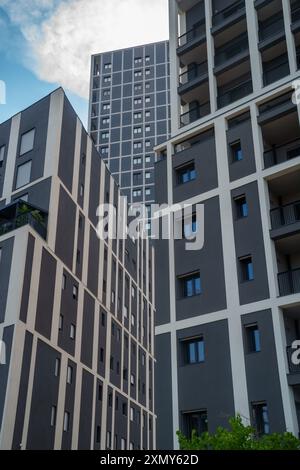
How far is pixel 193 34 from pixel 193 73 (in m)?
2.95

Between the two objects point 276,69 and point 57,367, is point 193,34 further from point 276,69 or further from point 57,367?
point 57,367

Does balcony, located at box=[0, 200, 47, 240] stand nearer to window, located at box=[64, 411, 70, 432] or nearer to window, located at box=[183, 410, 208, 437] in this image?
window, located at box=[64, 411, 70, 432]

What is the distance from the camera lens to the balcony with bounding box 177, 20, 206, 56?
121ft

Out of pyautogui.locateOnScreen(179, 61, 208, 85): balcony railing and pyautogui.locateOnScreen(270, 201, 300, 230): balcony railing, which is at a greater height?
pyautogui.locateOnScreen(179, 61, 208, 85): balcony railing

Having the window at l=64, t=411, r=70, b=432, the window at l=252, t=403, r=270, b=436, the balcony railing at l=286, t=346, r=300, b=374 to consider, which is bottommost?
the window at l=252, t=403, r=270, b=436

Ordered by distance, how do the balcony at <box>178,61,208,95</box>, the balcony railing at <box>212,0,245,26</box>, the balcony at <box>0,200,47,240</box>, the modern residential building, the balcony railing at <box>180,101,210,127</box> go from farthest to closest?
the balcony at <box>0,200,47,240</box>
the balcony railing at <box>212,0,245,26</box>
the balcony railing at <box>180,101,210,127</box>
the balcony at <box>178,61,208,95</box>
the modern residential building

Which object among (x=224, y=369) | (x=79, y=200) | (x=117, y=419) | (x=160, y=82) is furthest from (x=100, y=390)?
(x=160, y=82)

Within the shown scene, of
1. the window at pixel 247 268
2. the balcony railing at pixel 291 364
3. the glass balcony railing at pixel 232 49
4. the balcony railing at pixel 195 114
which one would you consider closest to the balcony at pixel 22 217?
the balcony railing at pixel 195 114

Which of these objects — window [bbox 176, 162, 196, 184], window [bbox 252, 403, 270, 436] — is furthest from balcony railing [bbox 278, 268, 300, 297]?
window [bbox 176, 162, 196, 184]

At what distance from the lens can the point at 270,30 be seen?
34625 millimetres

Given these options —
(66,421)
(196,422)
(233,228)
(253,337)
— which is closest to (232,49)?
(233,228)

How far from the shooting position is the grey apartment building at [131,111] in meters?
87.2

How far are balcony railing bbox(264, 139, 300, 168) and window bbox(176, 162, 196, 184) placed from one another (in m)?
4.40

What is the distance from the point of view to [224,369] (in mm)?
26016
